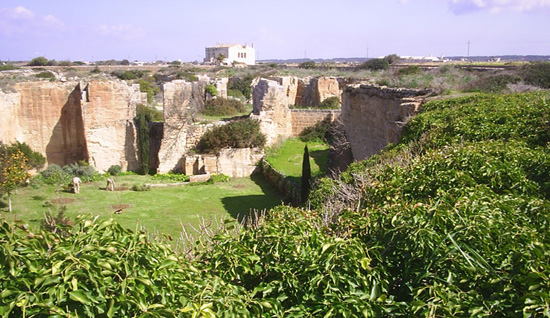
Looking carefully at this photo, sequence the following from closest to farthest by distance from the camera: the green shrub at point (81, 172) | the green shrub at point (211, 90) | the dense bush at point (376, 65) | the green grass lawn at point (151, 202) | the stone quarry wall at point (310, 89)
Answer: the green grass lawn at point (151, 202), the green shrub at point (81, 172), the green shrub at point (211, 90), the stone quarry wall at point (310, 89), the dense bush at point (376, 65)

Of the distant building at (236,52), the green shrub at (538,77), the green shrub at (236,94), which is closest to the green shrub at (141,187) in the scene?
the green shrub at (538,77)

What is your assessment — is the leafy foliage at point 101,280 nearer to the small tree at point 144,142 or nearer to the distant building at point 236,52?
the small tree at point 144,142

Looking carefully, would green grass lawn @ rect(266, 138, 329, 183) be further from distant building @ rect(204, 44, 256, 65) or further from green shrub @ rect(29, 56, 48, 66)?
distant building @ rect(204, 44, 256, 65)

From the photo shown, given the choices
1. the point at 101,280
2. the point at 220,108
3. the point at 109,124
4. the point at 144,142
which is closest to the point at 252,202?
the point at 144,142

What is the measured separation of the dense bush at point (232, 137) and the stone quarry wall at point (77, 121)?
362cm

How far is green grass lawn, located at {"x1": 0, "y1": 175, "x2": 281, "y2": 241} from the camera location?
13798 millimetres

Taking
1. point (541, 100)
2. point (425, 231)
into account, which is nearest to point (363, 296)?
point (425, 231)

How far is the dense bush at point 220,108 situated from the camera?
2661cm

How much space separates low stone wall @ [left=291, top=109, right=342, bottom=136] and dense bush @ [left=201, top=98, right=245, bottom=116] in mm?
3938

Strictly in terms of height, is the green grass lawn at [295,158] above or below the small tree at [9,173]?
below

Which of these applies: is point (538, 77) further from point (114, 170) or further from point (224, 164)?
point (114, 170)

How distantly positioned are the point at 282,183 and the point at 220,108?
10.9 meters

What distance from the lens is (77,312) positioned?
9.43 ft

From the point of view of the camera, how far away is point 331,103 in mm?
29672
